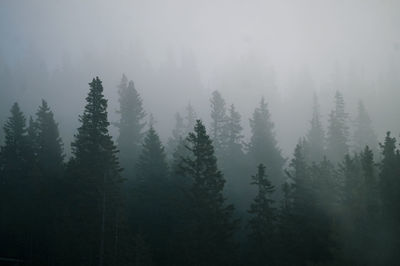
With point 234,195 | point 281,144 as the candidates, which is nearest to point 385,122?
point 281,144

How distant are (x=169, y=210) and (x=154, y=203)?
1.99 meters

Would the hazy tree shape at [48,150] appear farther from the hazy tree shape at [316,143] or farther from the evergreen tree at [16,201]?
the hazy tree shape at [316,143]

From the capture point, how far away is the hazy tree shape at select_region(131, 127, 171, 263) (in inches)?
1663

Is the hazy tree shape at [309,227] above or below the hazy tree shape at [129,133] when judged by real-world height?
below

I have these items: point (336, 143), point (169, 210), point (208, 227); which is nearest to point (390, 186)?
point (208, 227)

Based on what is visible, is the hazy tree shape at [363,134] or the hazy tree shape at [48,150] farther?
the hazy tree shape at [363,134]

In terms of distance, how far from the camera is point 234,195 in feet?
182

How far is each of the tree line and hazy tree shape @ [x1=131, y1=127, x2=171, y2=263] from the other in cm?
11

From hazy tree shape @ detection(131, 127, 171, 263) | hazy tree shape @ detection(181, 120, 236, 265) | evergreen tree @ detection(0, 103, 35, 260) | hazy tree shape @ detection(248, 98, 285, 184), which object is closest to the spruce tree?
evergreen tree @ detection(0, 103, 35, 260)

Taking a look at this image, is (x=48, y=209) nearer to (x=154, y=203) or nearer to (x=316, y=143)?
(x=154, y=203)

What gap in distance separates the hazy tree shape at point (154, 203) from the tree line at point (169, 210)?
0.11 metres

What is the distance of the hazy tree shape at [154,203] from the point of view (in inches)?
1663

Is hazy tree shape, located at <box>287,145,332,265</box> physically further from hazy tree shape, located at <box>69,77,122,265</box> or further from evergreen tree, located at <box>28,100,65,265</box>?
evergreen tree, located at <box>28,100,65,265</box>

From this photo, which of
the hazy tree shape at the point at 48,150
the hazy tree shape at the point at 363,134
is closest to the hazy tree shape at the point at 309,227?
the hazy tree shape at the point at 48,150
